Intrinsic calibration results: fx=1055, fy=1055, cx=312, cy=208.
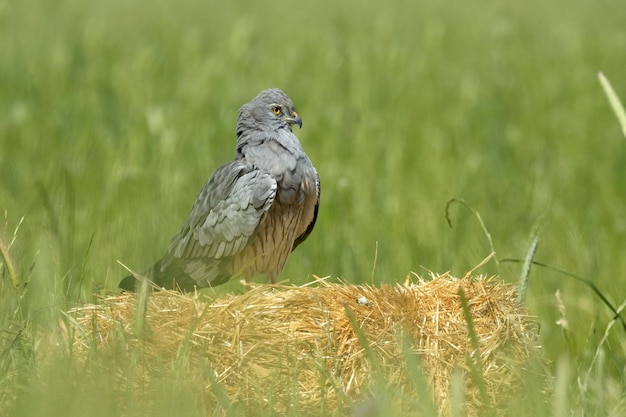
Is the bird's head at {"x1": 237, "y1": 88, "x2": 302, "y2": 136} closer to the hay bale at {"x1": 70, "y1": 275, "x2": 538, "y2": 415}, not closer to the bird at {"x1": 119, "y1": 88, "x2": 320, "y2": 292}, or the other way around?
the bird at {"x1": 119, "y1": 88, "x2": 320, "y2": 292}

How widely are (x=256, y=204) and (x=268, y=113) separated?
480 mm

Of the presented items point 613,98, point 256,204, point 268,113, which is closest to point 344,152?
point 268,113

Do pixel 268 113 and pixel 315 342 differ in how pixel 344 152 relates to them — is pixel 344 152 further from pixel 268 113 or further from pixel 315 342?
pixel 315 342

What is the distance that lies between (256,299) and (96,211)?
13.9 ft

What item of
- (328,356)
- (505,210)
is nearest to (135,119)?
(505,210)

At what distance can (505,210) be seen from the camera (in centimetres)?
767

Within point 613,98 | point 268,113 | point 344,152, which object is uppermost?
point 613,98

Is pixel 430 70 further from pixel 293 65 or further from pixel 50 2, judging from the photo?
pixel 50 2

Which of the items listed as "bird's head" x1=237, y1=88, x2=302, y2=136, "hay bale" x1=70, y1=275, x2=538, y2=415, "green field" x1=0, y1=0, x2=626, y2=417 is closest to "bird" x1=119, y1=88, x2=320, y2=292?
"bird's head" x1=237, y1=88, x2=302, y2=136

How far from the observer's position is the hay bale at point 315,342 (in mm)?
3541

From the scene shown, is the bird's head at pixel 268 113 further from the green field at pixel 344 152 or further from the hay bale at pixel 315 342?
the hay bale at pixel 315 342

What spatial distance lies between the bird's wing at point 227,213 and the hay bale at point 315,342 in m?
1.16

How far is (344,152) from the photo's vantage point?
9250 mm

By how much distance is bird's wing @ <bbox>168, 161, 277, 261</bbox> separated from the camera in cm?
514
